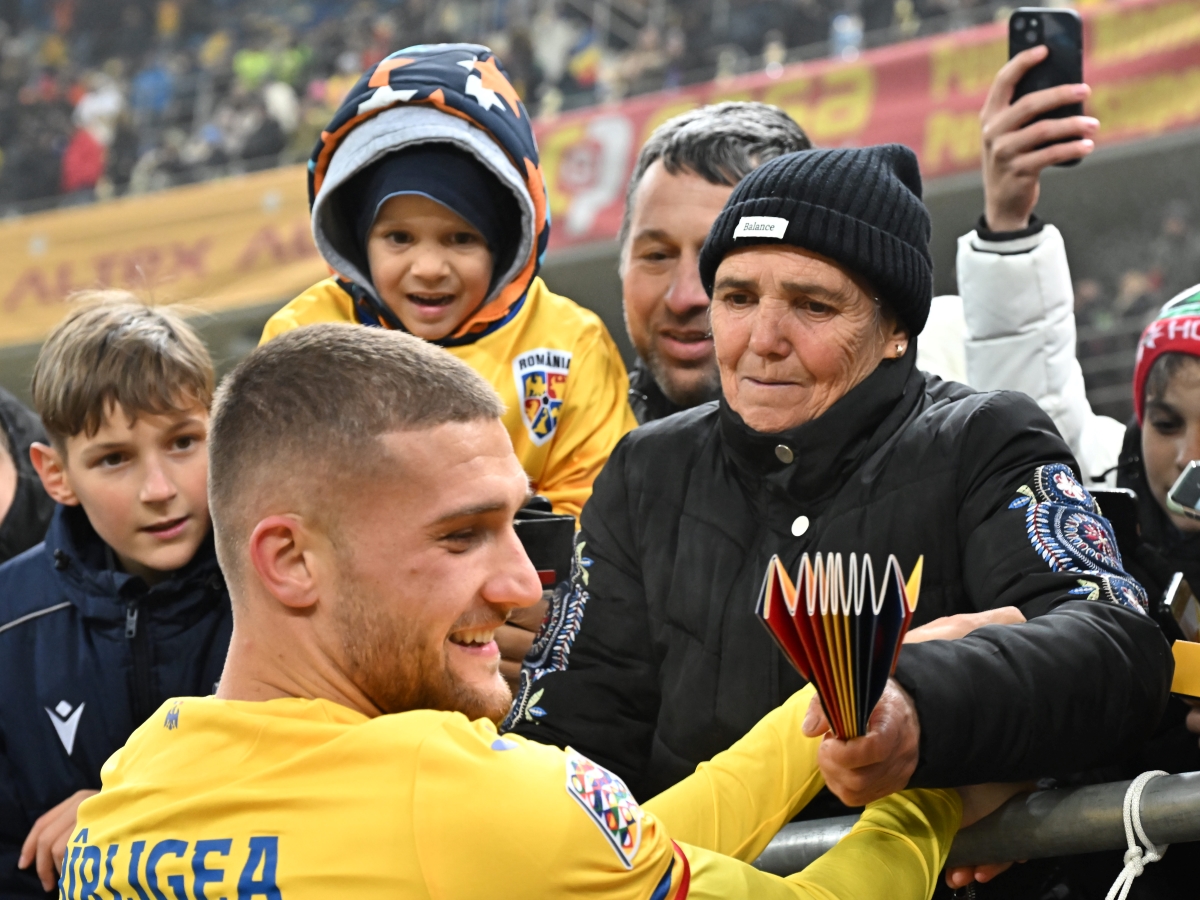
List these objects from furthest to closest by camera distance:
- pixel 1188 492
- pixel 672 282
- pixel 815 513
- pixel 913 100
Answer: pixel 913 100, pixel 672 282, pixel 815 513, pixel 1188 492

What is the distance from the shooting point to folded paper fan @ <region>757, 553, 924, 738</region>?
135cm

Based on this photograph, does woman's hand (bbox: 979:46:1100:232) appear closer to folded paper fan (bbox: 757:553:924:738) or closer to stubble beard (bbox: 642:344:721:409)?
stubble beard (bbox: 642:344:721:409)

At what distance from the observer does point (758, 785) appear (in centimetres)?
175

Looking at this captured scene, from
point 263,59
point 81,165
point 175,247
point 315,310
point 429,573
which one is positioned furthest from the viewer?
point 263,59

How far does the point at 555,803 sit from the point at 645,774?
645mm

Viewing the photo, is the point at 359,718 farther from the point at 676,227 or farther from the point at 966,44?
the point at 966,44

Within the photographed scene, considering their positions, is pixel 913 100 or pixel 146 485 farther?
pixel 913 100

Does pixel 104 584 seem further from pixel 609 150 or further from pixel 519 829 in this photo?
pixel 609 150

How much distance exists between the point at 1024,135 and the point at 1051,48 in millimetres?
151

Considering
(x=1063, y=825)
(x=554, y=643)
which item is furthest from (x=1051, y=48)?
(x=1063, y=825)

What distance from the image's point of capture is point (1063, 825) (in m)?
1.61

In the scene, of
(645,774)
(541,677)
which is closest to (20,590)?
(541,677)

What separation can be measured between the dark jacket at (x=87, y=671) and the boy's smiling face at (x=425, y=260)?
0.62 metres

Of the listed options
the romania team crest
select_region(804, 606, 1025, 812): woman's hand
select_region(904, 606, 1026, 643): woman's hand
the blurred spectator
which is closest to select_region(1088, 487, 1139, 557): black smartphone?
select_region(904, 606, 1026, 643): woman's hand
